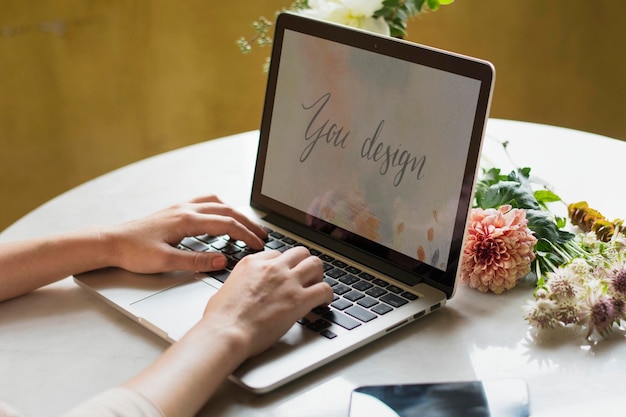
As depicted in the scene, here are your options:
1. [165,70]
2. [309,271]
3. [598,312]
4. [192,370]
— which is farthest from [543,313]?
[165,70]

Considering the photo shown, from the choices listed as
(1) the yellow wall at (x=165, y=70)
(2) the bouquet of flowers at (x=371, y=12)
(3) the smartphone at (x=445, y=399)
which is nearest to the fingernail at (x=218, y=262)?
(3) the smartphone at (x=445, y=399)

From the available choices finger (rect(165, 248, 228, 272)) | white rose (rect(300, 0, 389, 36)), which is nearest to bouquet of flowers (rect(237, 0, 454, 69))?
white rose (rect(300, 0, 389, 36))

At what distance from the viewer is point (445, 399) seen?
815mm

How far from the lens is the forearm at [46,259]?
3.39 feet

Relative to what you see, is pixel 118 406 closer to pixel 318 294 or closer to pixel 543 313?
pixel 318 294

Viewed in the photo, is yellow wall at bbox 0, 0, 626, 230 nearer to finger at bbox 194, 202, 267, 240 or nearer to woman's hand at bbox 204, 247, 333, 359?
Answer: finger at bbox 194, 202, 267, 240

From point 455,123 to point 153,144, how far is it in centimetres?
203

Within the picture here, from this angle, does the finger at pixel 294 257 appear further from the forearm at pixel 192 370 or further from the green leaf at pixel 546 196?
the green leaf at pixel 546 196

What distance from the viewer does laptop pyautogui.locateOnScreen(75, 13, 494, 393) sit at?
3.12 ft

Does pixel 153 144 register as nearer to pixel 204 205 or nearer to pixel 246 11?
pixel 246 11

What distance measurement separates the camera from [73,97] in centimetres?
267

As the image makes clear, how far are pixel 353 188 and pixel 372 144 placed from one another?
7cm

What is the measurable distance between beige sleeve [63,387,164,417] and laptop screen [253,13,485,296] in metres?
0.42

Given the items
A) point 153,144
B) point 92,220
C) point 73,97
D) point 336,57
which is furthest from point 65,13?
point 336,57
